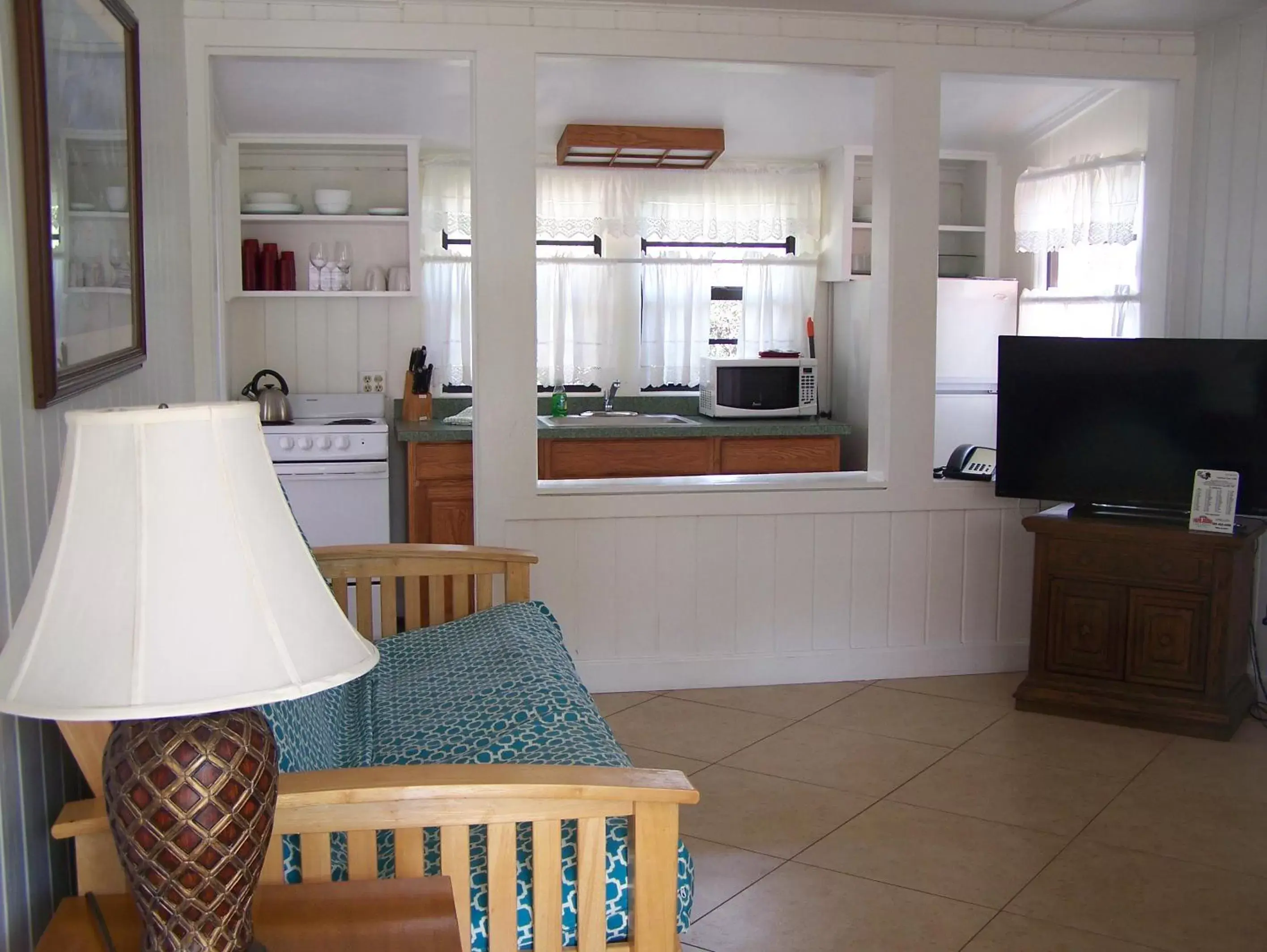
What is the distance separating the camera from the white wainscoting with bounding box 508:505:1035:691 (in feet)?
13.7

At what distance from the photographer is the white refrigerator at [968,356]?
19.5 feet

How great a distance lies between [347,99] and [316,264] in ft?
2.63

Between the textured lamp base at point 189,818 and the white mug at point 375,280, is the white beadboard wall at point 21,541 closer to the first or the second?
the textured lamp base at point 189,818

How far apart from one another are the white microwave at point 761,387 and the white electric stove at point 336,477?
158 centimetres

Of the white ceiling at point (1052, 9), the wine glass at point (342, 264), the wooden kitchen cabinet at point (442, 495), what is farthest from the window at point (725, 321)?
the white ceiling at point (1052, 9)

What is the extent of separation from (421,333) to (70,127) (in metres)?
4.16

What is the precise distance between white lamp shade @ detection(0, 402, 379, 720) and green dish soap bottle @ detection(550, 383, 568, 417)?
16.1 ft

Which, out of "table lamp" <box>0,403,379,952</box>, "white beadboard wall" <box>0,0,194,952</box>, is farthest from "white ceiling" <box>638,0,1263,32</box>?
"table lamp" <box>0,403,379,952</box>

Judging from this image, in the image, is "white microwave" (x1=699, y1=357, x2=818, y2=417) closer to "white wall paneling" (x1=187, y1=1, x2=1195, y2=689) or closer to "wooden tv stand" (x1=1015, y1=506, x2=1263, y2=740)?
"white wall paneling" (x1=187, y1=1, x2=1195, y2=689)

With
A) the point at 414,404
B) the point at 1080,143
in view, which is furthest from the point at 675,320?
the point at 1080,143

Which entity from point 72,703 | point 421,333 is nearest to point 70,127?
point 72,703

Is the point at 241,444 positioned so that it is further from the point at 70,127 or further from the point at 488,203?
the point at 488,203

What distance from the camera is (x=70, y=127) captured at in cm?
185

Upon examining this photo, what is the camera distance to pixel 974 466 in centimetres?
438
